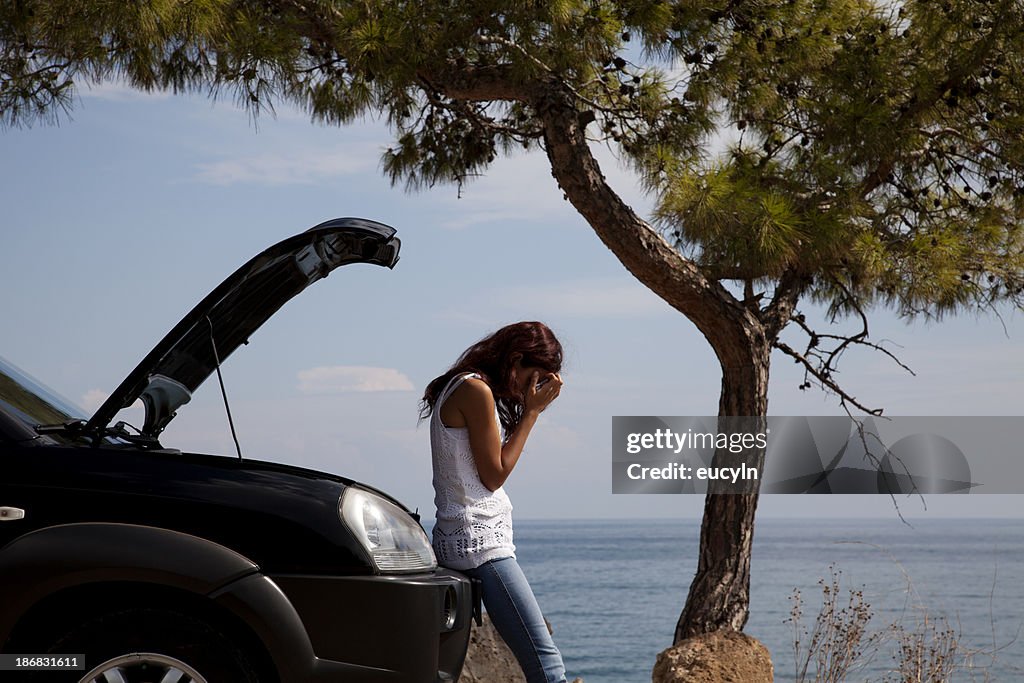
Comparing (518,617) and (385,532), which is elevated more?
(385,532)

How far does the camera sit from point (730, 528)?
6.61 metres

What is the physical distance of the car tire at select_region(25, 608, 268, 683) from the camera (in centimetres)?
259

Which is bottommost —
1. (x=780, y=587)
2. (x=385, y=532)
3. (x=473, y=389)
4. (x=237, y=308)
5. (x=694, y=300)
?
(x=780, y=587)

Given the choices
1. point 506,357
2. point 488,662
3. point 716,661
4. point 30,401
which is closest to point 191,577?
point 30,401

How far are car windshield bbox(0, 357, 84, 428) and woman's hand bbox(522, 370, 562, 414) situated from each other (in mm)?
1402

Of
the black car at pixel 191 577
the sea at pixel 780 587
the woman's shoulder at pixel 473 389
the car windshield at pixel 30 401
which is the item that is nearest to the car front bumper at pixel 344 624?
the black car at pixel 191 577

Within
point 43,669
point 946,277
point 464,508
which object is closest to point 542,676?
point 464,508

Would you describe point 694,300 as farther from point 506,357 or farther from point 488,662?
point 506,357

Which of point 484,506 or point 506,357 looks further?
point 506,357

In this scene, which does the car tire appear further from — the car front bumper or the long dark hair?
the long dark hair

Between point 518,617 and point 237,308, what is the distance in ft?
4.30

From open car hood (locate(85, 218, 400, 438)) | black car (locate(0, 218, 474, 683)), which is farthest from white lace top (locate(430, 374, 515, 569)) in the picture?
open car hood (locate(85, 218, 400, 438))

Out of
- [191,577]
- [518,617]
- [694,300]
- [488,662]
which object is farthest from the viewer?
[694,300]

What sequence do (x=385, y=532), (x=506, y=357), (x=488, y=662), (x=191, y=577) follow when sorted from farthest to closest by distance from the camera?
1. (x=488, y=662)
2. (x=506, y=357)
3. (x=385, y=532)
4. (x=191, y=577)
